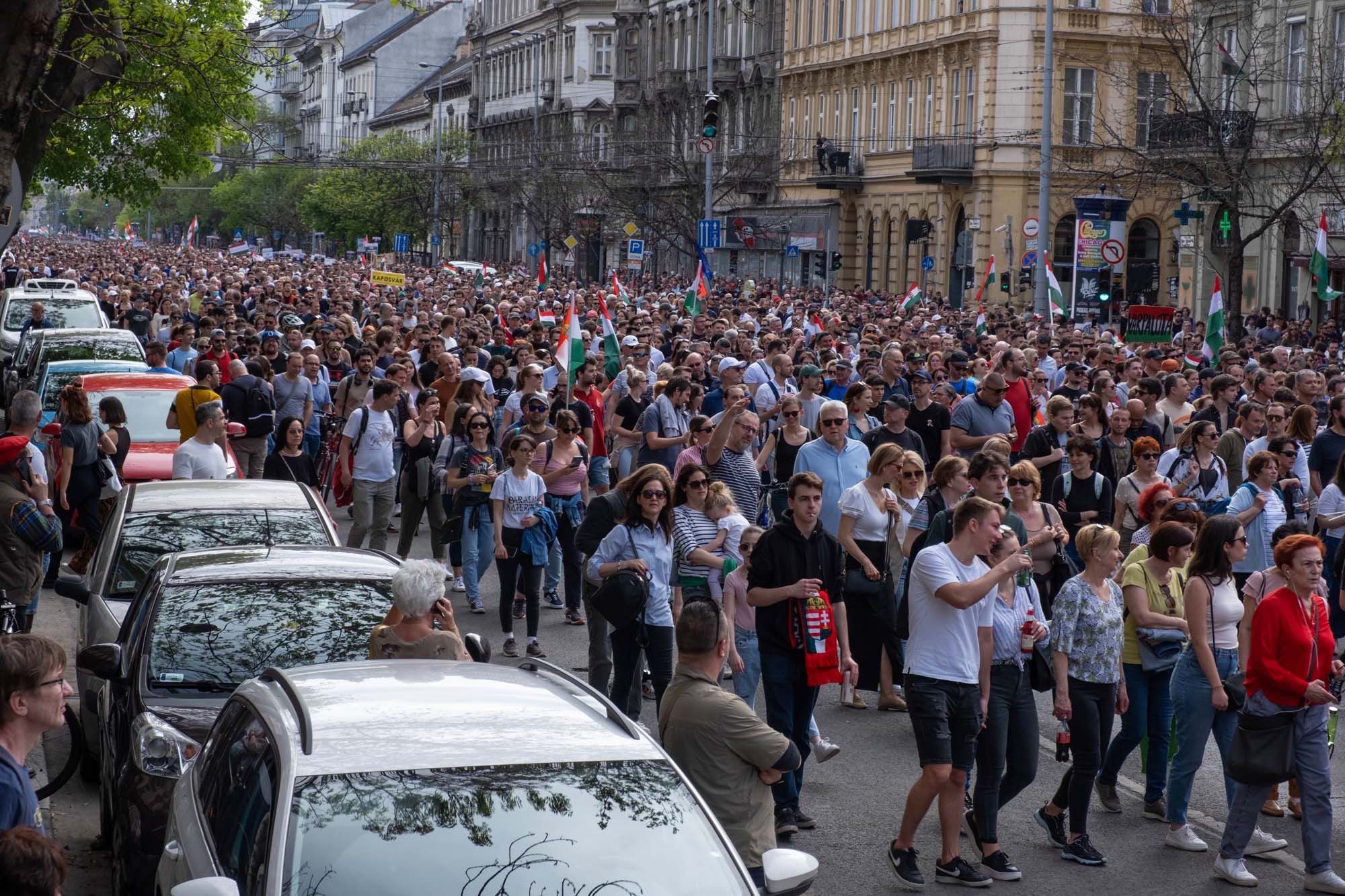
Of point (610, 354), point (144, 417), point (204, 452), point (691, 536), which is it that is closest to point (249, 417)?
point (144, 417)

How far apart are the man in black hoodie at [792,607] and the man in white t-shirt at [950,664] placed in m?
0.73

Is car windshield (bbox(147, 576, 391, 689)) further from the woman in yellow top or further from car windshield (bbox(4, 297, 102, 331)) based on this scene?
car windshield (bbox(4, 297, 102, 331))

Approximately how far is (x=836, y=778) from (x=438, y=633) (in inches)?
117

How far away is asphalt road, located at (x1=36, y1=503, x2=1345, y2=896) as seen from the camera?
25.1ft

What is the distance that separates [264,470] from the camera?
47.5 ft

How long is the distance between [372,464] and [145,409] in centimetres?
314

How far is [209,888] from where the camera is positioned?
14.1ft

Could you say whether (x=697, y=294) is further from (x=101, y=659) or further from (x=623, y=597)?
(x=101, y=659)

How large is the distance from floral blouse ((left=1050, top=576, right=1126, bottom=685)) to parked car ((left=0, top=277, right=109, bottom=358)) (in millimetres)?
22280

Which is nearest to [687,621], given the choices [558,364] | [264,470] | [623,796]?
[623,796]

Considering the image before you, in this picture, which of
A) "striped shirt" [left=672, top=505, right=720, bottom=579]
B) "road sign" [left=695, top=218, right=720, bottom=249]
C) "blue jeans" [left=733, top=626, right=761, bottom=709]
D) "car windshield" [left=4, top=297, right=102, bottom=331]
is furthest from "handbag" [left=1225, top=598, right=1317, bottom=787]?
"road sign" [left=695, top=218, right=720, bottom=249]

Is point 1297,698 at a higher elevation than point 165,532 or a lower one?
lower

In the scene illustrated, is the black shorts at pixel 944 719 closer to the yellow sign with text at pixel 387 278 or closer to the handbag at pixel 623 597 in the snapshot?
the handbag at pixel 623 597

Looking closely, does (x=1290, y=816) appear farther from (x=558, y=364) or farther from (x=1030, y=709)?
(x=558, y=364)
